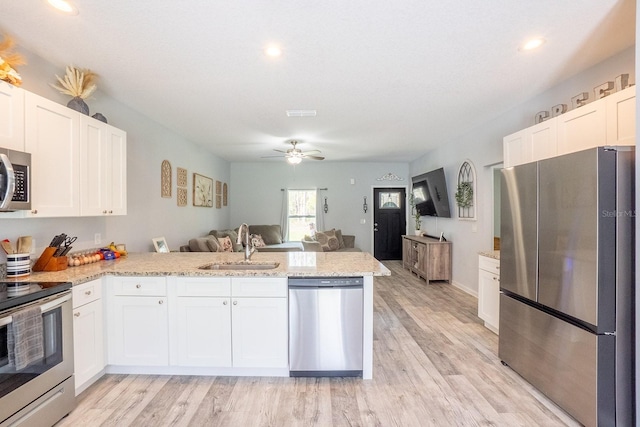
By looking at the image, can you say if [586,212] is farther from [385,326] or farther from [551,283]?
[385,326]

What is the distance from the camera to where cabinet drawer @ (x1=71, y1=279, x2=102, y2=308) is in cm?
224

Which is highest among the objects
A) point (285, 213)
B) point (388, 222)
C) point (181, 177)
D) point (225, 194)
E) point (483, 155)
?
point (483, 155)

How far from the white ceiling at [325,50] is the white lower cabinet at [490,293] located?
187cm

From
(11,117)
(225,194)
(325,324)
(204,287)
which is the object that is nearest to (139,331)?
(204,287)

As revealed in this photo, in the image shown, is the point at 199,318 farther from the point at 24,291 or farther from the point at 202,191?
the point at 202,191

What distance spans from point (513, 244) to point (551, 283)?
488 millimetres

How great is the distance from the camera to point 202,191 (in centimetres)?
606

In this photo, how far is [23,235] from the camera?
242cm

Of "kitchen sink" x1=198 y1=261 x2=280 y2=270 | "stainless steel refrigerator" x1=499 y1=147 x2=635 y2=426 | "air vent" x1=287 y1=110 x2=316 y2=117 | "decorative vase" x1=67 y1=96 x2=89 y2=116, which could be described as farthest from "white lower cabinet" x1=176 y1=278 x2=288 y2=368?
"air vent" x1=287 y1=110 x2=316 y2=117

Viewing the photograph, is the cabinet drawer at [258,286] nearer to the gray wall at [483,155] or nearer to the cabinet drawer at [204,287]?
the cabinet drawer at [204,287]

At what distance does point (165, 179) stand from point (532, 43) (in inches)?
177

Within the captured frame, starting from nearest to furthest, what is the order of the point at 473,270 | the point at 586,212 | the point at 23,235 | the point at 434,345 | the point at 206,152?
the point at 586,212, the point at 23,235, the point at 434,345, the point at 473,270, the point at 206,152

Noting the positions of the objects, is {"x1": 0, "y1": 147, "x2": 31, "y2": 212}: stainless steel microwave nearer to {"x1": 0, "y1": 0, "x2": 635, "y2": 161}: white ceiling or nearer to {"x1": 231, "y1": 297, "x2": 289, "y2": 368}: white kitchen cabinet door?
{"x1": 0, "y1": 0, "x2": 635, "y2": 161}: white ceiling

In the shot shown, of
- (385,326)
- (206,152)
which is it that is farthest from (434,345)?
(206,152)
